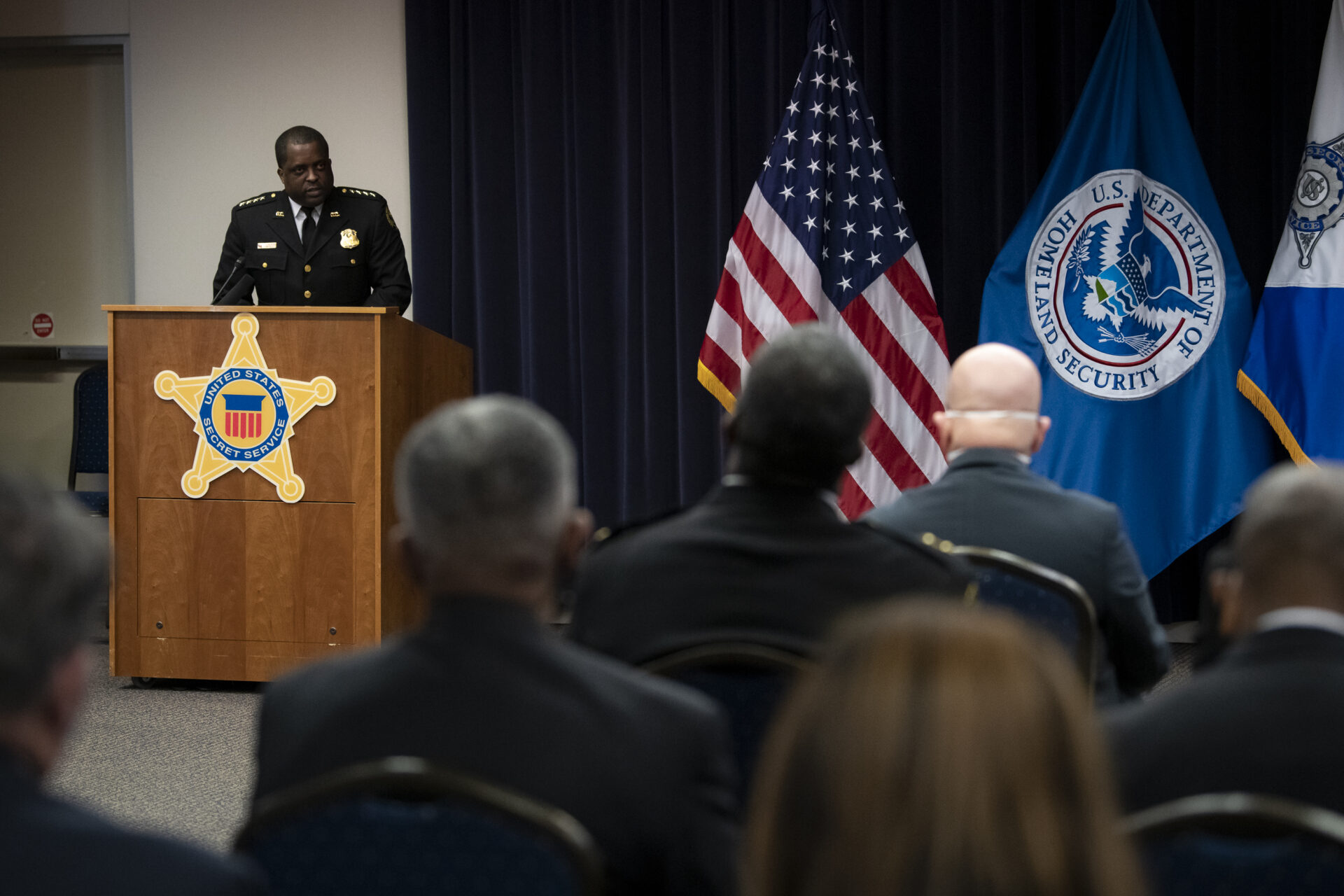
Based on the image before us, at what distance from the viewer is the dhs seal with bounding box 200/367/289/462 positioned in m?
4.14

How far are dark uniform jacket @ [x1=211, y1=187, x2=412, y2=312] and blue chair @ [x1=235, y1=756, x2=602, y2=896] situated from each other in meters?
4.10

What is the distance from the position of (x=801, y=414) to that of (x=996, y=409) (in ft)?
2.68

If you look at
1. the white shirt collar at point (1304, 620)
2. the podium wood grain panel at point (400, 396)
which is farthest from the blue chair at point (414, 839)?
the podium wood grain panel at point (400, 396)

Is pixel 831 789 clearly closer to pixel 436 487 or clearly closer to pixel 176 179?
pixel 436 487

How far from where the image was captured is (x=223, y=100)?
5.89 meters

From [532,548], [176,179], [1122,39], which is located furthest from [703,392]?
[532,548]

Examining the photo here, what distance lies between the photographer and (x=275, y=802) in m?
0.99

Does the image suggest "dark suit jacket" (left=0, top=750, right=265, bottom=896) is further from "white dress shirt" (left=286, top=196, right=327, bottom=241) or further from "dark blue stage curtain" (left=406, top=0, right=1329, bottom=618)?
"dark blue stage curtain" (left=406, top=0, right=1329, bottom=618)

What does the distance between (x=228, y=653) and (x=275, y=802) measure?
3.52 metres

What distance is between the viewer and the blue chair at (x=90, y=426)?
5.61 metres

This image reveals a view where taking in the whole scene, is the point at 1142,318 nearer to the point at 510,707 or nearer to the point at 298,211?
the point at 298,211

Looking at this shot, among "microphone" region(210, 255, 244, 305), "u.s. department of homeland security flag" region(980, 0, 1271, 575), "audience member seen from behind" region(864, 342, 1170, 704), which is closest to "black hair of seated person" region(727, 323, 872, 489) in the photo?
"audience member seen from behind" region(864, 342, 1170, 704)

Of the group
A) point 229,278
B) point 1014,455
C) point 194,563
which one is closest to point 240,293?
point 229,278

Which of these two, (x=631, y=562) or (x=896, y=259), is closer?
(x=631, y=562)
